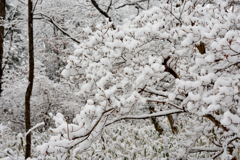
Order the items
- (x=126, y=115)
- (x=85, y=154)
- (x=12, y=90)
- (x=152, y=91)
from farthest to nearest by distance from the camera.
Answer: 1. (x=12, y=90)
2. (x=85, y=154)
3. (x=152, y=91)
4. (x=126, y=115)

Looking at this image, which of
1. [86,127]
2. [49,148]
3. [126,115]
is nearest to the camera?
[49,148]

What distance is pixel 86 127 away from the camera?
7.16 ft

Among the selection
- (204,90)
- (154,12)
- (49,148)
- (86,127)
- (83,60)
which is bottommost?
(49,148)

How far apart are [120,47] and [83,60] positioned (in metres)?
0.72

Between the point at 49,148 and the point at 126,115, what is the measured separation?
107 centimetres

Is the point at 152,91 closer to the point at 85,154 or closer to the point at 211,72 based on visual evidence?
the point at 211,72

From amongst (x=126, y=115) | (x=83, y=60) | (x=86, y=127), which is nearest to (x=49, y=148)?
(x=86, y=127)

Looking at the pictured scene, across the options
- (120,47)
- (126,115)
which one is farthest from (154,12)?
(126,115)

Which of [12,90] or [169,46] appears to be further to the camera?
[12,90]

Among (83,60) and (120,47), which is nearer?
(120,47)

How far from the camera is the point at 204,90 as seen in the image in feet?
7.77

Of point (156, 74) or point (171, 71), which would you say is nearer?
point (156, 74)

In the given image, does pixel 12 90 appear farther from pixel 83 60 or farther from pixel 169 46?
pixel 169 46

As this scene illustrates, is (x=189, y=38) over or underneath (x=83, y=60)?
over
